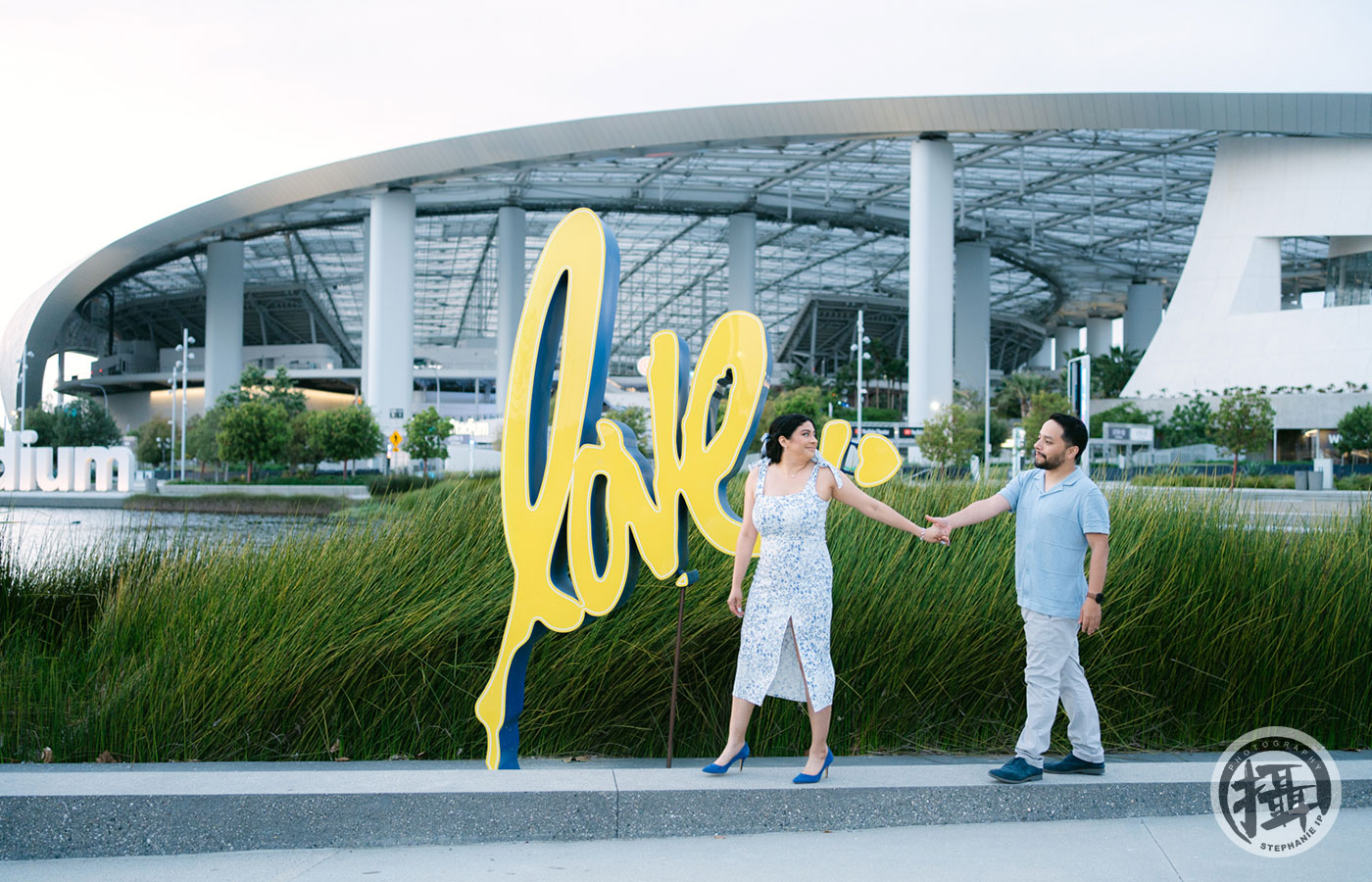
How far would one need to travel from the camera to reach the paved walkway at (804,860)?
4.01 m

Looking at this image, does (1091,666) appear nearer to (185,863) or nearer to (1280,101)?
(185,863)

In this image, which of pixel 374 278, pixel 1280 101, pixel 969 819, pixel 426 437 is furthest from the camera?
pixel 374 278

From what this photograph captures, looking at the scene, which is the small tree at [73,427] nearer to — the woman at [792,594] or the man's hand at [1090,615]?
the woman at [792,594]

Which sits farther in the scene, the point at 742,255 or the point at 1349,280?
the point at 742,255

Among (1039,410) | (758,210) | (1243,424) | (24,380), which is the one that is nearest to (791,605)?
(1243,424)

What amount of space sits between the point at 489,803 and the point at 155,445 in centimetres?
7181

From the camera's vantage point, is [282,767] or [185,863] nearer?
[185,863]

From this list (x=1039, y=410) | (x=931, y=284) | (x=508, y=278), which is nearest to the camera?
(x=931, y=284)

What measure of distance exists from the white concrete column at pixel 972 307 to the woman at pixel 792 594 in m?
61.9

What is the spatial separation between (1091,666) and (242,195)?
5287 centimetres

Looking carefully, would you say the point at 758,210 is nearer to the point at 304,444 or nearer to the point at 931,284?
the point at 931,284

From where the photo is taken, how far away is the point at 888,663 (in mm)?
5832

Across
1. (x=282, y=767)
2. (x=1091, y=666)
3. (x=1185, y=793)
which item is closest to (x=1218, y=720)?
(x=1091, y=666)

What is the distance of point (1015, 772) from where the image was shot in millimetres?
4645
